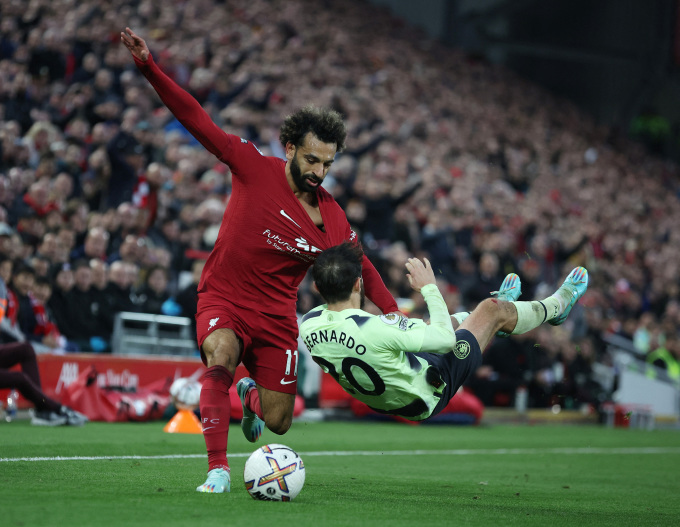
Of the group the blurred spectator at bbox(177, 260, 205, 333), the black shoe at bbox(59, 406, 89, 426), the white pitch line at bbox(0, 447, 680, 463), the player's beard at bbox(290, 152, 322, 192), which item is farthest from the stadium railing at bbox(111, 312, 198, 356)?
the player's beard at bbox(290, 152, 322, 192)

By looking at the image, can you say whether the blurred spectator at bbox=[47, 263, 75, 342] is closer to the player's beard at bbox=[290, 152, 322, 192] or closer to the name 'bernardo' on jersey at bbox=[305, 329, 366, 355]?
the player's beard at bbox=[290, 152, 322, 192]

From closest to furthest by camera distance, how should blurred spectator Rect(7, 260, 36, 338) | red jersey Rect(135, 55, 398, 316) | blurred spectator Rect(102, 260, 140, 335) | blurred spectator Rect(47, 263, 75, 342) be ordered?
red jersey Rect(135, 55, 398, 316) < blurred spectator Rect(7, 260, 36, 338) < blurred spectator Rect(47, 263, 75, 342) < blurred spectator Rect(102, 260, 140, 335)

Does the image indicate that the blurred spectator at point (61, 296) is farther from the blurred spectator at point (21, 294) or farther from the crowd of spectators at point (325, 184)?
the blurred spectator at point (21, 294)

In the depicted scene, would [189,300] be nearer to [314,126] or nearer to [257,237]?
[257,237]

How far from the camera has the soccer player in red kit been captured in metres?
6.01

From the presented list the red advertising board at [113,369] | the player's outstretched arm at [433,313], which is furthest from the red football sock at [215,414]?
the red advertising board at [113,369]

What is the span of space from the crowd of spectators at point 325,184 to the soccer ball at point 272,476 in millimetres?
Answer: 2537

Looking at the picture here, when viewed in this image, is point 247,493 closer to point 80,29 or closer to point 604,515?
point 604,515

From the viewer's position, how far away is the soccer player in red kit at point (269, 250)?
A: 601 cm

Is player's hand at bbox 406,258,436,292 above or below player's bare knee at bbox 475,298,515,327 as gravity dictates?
above

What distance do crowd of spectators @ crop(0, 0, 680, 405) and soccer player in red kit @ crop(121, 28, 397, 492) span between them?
146 centimetres

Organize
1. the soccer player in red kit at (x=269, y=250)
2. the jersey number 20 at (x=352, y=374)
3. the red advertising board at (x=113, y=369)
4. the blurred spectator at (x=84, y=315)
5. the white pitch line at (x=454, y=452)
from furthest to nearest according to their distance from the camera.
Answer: the blurred spectator at (x=84, y=315), the red advertising board at (x=113, y=369), the white pitch line at (x=454, y=452), the soccer player in red kit at (x=269, y=250), the jersey number 20 at (x=352, y=374)

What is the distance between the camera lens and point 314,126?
6078 millimetres

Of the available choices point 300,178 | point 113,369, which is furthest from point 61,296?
point 300,178
